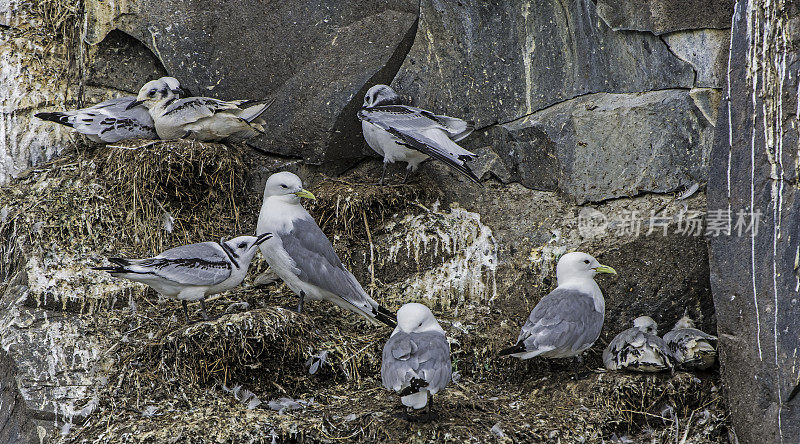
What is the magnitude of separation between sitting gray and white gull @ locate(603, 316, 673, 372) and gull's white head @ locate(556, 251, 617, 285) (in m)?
0.45

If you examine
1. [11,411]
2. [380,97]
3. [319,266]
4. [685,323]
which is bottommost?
[11,411]

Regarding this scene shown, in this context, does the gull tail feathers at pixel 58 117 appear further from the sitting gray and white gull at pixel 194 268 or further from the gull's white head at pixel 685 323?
the gull's white head at pixel 685 323

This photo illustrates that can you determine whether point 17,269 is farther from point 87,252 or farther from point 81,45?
point 81,45

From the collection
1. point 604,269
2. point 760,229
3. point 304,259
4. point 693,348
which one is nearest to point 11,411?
point 304,259

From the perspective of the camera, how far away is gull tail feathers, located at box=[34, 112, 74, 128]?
695 cm

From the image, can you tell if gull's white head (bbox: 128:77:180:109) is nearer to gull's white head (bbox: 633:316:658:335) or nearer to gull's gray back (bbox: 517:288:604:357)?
gull's gray back (bbox: 517:288:604:357)

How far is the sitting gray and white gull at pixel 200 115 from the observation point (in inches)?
275

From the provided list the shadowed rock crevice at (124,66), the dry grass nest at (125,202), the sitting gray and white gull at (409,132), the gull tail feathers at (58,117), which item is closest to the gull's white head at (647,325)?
the sitting gray and white gull at (409,132)

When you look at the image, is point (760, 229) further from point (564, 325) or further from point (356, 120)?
point (356, 120)

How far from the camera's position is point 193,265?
5863 millimetres

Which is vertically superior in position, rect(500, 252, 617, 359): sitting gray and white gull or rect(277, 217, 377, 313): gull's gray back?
rect(277, 217, 377, 313): gull's gray back

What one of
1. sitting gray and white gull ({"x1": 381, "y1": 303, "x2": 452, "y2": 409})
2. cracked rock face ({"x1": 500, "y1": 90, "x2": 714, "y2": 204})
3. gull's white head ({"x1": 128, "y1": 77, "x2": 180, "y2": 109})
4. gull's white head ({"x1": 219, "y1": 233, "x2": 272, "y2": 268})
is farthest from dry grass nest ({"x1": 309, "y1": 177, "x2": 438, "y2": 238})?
sitting gray and white gull ({"x1": 381, "y1": 303, "x2": 452, "y2": 409})

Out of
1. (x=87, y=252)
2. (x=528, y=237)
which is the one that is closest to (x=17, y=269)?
(x=87, y=252)

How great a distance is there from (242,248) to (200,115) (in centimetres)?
138
